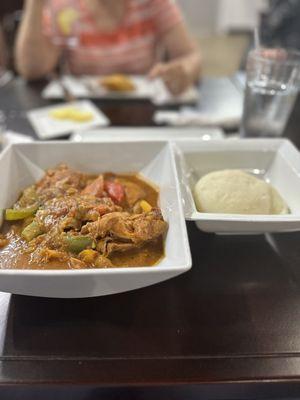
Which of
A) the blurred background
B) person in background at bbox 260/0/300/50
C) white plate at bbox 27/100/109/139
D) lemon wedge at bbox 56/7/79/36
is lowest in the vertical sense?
the blurred background

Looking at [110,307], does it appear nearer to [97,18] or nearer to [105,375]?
[105,375]

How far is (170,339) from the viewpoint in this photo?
0.60m

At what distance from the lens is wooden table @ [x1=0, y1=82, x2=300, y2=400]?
543 millimetres

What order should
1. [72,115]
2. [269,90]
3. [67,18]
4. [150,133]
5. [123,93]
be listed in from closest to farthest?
[269,90], [150,133], [72,115], [123,93], [67,18]

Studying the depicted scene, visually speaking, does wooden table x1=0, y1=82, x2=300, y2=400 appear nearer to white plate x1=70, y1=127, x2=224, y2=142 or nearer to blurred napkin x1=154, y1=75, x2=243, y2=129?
white plate x1=70, y1=127, x2=224, y2=142

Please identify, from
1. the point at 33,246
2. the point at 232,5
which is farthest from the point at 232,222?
the point at 232,5

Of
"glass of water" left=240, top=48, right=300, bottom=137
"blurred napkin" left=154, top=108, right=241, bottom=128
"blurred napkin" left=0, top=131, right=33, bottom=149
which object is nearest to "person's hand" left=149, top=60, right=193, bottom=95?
"blurred napkin" left=154, top=108, right=241, bottom=128

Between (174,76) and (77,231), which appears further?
(174,76)

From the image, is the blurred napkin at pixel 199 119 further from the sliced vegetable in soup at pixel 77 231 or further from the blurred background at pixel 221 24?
the blurred background at pixel 221 24

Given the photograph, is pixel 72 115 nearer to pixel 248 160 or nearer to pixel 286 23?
pixel 248 160

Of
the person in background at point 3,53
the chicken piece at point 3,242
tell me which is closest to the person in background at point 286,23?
the person in background at point 3,53

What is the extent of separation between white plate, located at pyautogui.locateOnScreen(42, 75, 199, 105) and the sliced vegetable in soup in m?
0.96

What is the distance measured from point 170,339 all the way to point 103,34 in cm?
201

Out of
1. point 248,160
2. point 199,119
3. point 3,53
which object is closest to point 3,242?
point 248,160
